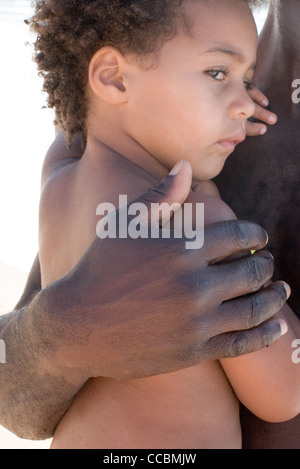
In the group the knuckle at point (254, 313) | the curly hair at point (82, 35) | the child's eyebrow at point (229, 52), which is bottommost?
the knuckle at point (254, 313)

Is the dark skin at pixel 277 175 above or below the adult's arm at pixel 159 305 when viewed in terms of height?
above

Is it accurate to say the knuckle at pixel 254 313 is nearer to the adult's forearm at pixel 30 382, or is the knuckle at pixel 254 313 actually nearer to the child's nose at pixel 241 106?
the adult's forearm at pixel 30 382

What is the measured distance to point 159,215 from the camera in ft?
4.28

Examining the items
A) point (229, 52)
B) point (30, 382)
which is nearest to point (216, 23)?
point (229, 52)

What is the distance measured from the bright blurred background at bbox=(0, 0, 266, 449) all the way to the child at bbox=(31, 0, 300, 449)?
43 cm

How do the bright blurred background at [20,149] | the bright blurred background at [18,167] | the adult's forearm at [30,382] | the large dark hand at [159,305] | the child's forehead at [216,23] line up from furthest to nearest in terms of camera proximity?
1. the bright blurred background at [20,149]
2. the bright blurred background at [18,167]
3. the child's forehead at [216,23]
4. the adult's forearm at [30,382]
5. the large dark hand at [159,305]

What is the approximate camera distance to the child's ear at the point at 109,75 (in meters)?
1.62

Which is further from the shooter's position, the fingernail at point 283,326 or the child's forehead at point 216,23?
the child's forehead at point 216,23

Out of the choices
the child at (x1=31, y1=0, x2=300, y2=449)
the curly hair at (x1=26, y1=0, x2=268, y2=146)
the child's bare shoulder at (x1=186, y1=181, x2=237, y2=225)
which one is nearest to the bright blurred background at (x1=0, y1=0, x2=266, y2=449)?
the curly hair at (x1=26, y1=0, x2=268, y2=146)

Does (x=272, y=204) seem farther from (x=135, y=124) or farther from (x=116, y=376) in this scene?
(x=116, y=376)

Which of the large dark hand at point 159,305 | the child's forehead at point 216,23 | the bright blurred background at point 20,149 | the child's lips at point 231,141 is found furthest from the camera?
the bright blurred background at point 20,149

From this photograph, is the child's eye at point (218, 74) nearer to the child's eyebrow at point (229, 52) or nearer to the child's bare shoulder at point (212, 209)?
the child's eyebrow at point (229, 52)

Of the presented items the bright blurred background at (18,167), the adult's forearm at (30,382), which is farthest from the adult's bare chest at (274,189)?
the bright blurred background at (18,167)

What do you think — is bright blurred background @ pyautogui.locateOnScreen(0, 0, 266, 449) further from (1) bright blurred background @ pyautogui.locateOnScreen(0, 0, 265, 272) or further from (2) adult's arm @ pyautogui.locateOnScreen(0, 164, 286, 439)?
(2) adult's arm @ pyautogui.locateOnScreen(0, 164, 286, 439)
